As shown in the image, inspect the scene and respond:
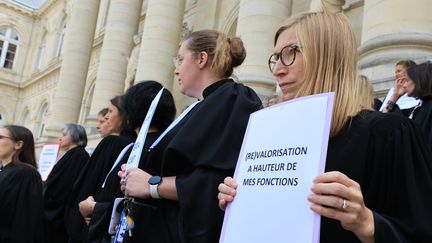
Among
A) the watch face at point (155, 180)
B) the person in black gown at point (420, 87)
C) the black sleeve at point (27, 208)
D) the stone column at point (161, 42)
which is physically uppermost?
the stone column at point (161, 42)

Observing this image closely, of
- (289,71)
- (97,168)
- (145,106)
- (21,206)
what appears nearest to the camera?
(289,71)

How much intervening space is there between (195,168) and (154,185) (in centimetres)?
24

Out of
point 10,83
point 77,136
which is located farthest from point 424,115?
point 10,83

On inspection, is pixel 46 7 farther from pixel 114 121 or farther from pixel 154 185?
pixel 154 185

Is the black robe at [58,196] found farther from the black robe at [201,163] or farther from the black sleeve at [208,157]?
the black sleeve at [208,157]

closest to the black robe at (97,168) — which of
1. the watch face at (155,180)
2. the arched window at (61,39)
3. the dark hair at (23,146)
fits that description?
the dark hair at (23,146)

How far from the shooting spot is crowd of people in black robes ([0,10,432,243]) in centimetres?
131

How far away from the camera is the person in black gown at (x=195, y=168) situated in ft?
6.55

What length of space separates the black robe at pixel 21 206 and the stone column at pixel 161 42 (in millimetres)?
8382

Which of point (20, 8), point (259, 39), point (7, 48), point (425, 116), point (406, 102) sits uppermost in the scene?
point (20, 8)

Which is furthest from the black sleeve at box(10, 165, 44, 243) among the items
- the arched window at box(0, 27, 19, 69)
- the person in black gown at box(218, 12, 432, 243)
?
the arched window at box(0, 27, 19, 69)

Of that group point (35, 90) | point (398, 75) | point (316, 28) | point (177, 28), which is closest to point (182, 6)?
point (177, 28)

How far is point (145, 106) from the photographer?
2949 mm

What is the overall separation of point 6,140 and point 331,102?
3928 mm
